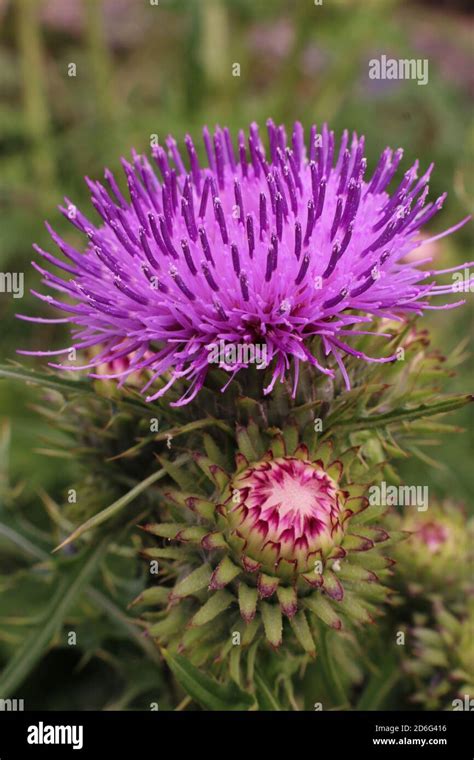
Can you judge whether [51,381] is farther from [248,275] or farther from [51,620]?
[51,620]

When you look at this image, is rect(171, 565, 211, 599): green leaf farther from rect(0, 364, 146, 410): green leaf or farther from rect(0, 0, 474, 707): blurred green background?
rect(0, 0, 474, 707): blurred green background


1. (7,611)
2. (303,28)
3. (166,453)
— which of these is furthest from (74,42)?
(166,453)

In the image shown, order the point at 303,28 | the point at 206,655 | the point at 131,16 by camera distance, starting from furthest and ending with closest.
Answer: the point at 131,16 → the point at 303,28 → the point at 206,655

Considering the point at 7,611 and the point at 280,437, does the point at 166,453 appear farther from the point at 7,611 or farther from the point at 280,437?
the point at 7,611

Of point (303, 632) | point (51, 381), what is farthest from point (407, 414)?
point (51, 381)

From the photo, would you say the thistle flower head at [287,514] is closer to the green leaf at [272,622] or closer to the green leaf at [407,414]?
the green leaf at [272,622]

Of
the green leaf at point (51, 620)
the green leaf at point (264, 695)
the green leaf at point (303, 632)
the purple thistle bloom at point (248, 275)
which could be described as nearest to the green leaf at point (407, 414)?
the purple thistle bloom at point (248, 275)
